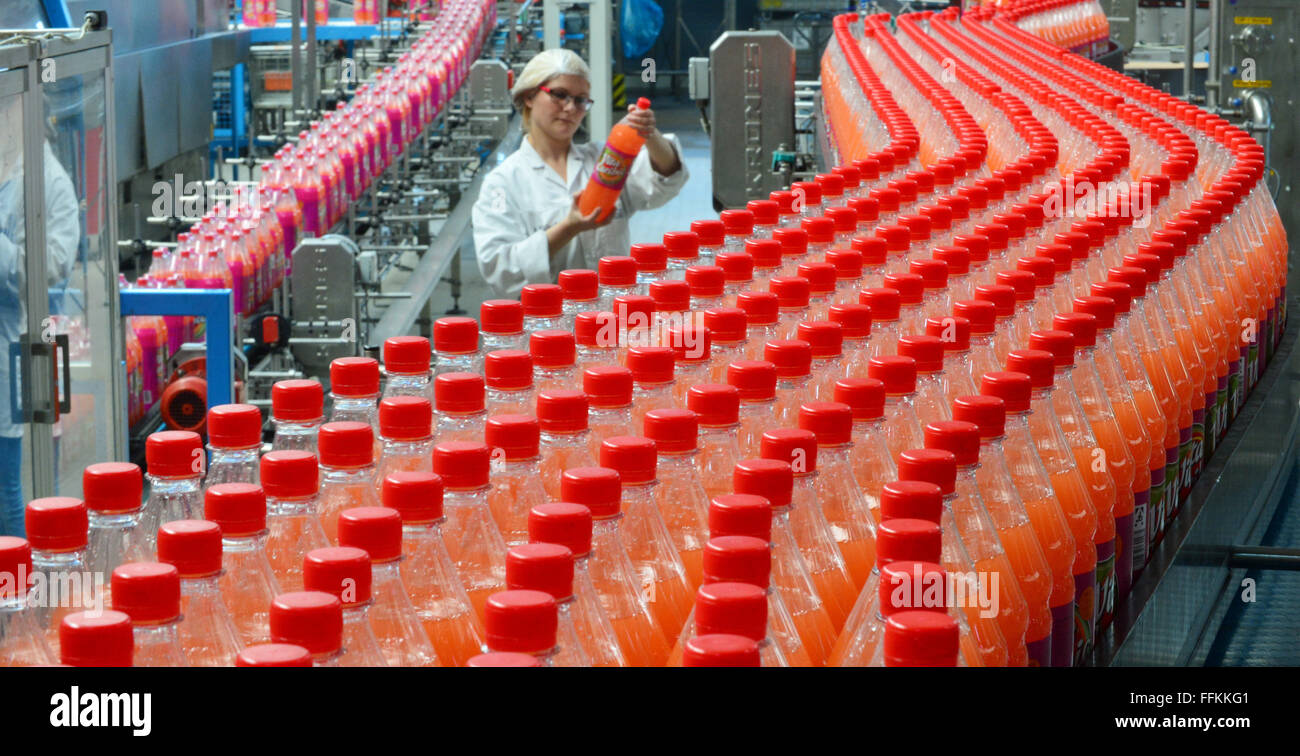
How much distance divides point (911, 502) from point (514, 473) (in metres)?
0.34

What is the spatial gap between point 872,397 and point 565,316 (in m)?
0.67

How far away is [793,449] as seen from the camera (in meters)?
1.17

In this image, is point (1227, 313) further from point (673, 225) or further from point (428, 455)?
point (673, 225)

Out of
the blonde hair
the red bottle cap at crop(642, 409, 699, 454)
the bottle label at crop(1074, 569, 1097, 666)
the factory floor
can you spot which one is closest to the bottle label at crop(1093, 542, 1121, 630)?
the bottle label at crop(1074, 569, 1097, 666)

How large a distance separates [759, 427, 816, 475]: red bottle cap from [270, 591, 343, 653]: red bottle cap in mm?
416

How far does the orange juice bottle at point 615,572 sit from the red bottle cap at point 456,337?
0.53 meters

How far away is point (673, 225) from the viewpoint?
10211 millimetres

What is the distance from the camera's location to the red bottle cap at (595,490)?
1050mm

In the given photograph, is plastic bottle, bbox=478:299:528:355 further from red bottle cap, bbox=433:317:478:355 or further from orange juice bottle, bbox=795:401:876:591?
orange juice bottle, bbox=795:401:876:591

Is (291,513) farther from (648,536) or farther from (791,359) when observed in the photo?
(791,359)

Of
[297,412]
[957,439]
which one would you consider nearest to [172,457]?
[297,412]

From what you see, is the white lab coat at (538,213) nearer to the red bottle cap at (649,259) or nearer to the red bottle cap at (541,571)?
the red bottle cap at (649,259)

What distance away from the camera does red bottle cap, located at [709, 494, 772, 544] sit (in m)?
1.01
